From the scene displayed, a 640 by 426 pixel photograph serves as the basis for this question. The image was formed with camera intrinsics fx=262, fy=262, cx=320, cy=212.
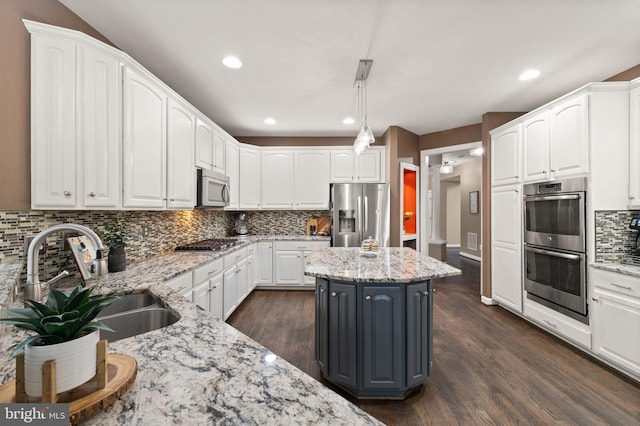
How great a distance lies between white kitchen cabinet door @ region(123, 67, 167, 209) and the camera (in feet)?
6.01

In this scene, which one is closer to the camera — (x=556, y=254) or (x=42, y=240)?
(x=42, y=240)

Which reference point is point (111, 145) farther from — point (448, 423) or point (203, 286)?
point (448, 423)

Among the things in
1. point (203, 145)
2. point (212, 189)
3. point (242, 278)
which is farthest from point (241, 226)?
point (203, 145)

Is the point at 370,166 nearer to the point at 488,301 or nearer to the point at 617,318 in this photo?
the point at 488,301

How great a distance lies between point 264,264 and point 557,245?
3.71 meters

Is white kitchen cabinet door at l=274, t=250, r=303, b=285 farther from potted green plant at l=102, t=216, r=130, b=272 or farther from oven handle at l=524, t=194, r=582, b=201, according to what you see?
oven handle at l=524, t=194, r=582, b=201

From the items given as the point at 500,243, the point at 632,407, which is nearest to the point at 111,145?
the point at 632,407

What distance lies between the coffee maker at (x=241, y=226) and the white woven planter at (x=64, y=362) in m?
4.14

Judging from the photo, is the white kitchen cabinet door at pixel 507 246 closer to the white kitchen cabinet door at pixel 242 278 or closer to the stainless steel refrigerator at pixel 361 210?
the stainless steel refrigerator at pixel 361 210

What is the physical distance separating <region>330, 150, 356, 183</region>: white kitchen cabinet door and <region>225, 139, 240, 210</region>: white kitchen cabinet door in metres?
1.57

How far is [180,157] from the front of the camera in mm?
2498

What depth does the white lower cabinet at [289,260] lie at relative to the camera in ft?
14.1

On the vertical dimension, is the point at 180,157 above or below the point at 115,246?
above

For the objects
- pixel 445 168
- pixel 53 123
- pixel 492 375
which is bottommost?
pixel 492 375
